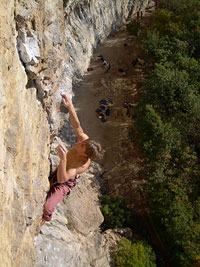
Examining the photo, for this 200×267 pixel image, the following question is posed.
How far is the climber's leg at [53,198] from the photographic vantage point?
685cm

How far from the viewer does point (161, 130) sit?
14211mm

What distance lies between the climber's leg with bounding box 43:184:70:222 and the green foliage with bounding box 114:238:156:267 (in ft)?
17.7

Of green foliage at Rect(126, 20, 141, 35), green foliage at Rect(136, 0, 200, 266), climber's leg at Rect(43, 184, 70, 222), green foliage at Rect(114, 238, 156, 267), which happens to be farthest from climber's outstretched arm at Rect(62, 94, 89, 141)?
green foliage at Rect(126, 20, 141, 35)

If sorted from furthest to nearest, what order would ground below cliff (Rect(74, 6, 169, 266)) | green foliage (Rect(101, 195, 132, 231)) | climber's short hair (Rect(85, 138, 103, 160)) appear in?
ground below cliff (Rect(74, 6, 169, 266)), green foliage (Rect(101, 195, 132, 231)), climber's short hair (Rect(85, 138, 103, 160))

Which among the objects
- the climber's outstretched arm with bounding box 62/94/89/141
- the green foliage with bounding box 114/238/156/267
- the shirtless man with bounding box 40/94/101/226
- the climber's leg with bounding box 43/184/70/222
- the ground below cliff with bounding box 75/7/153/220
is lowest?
the green foliage with bounding box 114/238/156/267

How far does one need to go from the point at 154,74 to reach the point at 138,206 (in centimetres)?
735

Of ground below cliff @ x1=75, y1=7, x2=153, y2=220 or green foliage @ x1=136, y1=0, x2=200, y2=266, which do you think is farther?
ground below cliff @ x1=75, y1=7, x2=153, y2=220

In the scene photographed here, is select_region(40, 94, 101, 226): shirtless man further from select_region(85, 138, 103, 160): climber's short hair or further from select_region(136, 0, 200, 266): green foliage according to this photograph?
select_region(136, 0, 200, 266): green foliage

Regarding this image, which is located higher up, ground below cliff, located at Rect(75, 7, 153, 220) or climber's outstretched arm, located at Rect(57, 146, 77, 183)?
climber's outstretched arm, located at Rect(57, 146, 77, 183)

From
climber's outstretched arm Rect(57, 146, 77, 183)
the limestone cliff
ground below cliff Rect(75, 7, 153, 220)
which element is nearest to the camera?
the limestone cliff

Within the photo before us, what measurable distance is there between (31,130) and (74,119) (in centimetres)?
139

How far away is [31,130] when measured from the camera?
222 inches

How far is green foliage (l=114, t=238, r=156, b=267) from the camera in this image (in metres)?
11.2

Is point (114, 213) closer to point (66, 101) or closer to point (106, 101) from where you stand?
point (106, 101)
